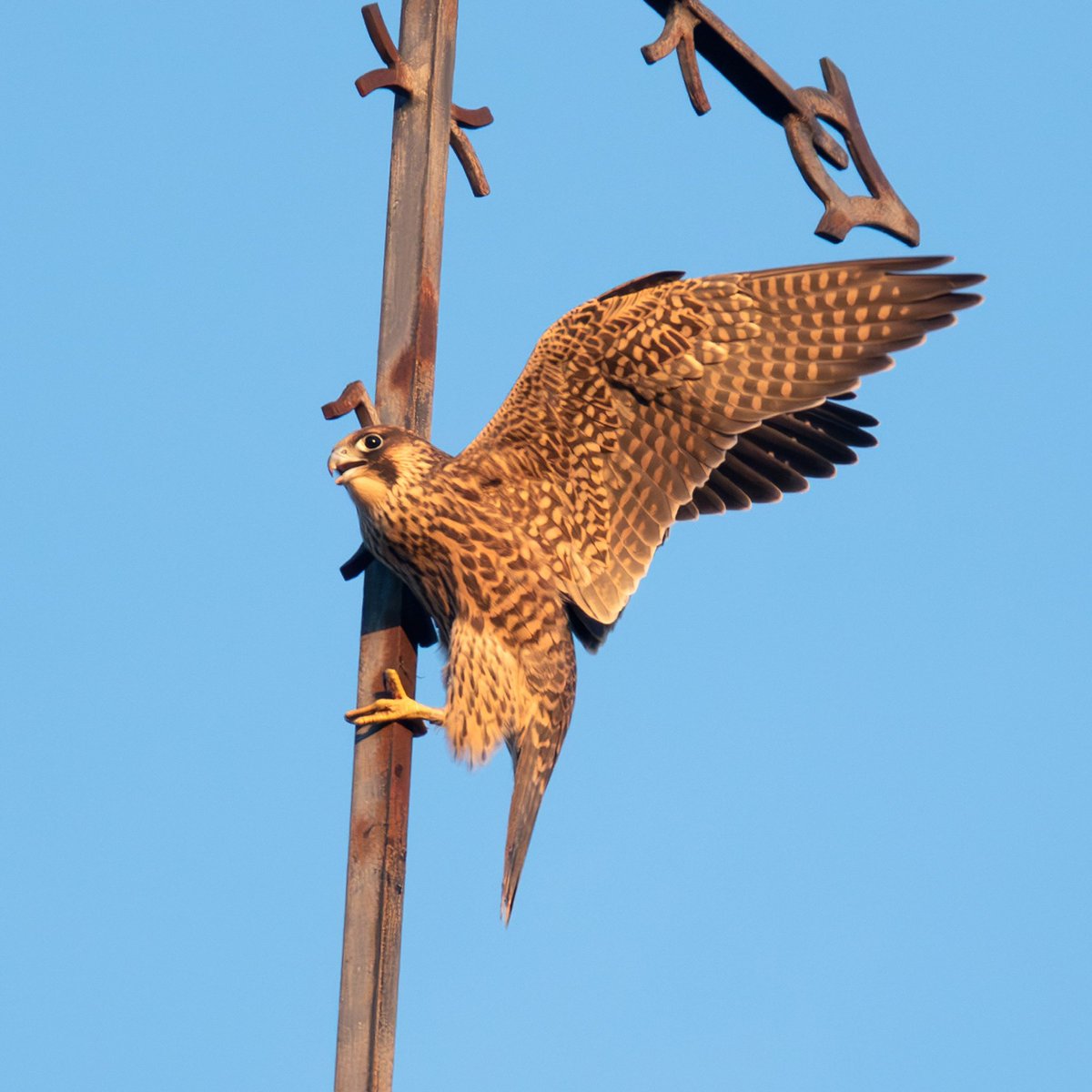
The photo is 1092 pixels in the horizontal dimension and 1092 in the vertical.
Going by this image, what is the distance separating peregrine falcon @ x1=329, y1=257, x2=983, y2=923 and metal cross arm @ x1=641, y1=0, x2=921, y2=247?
0.24 metres

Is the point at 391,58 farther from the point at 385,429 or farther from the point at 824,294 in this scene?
the point at 824,294

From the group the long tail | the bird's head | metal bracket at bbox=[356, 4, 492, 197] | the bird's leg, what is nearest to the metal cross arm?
metal bracket at bbox=[356, 4, 492, 197]

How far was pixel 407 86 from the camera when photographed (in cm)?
358

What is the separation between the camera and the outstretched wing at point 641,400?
13.1 ft

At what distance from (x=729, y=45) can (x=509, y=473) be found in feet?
3.58

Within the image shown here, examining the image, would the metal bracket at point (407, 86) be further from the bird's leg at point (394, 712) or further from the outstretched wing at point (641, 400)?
the bird's leg at point (394, 712)

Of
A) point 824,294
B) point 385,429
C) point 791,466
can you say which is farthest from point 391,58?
point 791,466

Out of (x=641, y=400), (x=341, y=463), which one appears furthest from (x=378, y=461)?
(x=641, y=400)

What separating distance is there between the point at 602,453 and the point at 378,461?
0.66 meters

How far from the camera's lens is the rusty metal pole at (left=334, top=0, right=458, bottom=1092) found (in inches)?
120

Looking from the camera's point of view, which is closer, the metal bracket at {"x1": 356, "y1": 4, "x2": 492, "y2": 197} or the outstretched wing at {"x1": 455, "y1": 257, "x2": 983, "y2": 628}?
the metal bracket at {"x1": 356, "y1": 4, "x2": 492, "y2": 197}

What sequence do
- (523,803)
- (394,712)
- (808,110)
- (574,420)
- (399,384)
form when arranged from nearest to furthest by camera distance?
1. (394,712)
2. (399,384)
3. (523,803)
4. (574,420)
5. (808,110)

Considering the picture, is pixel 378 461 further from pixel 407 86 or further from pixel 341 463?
pixel 407 86

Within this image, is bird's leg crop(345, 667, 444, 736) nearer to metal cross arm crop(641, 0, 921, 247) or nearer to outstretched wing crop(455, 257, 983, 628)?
outstretched wing crop(455, 257, 983, 628)
